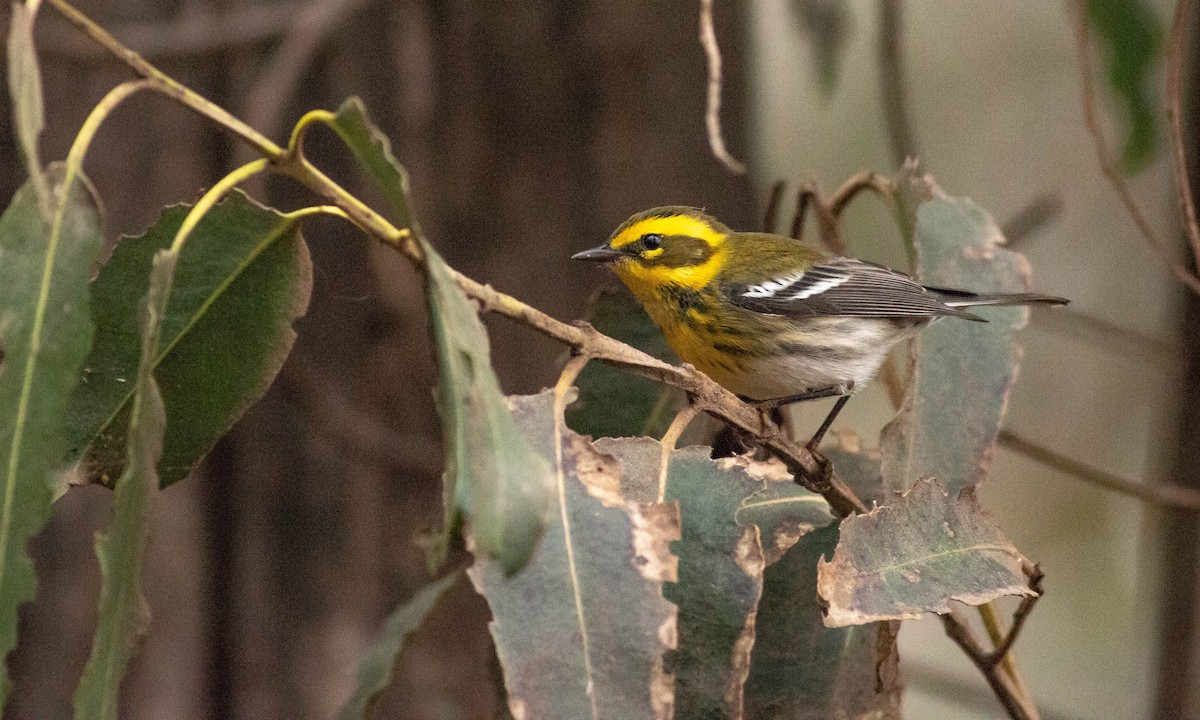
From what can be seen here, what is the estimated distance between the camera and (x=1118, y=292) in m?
4.08

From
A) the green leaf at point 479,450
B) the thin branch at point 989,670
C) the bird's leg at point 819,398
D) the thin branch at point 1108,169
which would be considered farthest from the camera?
the thin branch at point 1108,169

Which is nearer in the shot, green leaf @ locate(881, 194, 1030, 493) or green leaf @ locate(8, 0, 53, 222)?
green leaf @ locate(8, 0, 53, 222)

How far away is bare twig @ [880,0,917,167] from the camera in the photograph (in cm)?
213

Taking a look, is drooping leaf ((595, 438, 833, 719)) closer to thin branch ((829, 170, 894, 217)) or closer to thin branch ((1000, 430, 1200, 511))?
thin branch ((829, 170, 894, 217))

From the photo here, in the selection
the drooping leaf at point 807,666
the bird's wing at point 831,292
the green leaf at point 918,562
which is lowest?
the drooping leaf at point 807,666

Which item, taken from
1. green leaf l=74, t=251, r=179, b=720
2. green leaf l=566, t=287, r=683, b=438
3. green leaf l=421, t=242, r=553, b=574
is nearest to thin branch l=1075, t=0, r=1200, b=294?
green leaf l=566, t=287, r=683, b=438

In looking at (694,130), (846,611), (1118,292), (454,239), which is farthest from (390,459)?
(1118,292)

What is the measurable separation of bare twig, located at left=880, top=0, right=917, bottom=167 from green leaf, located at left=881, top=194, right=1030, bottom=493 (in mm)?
717

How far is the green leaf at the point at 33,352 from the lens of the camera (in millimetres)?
758

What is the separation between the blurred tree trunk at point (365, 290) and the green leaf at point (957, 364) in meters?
1.00

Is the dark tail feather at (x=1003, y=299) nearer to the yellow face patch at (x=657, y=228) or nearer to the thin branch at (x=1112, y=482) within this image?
the thin branch at (x=1112, y=482)

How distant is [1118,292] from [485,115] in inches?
108

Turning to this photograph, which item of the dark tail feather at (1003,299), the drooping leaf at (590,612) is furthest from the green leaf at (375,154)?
the dark tail feather at (1003,299)

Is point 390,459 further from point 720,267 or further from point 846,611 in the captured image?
point 846,611
